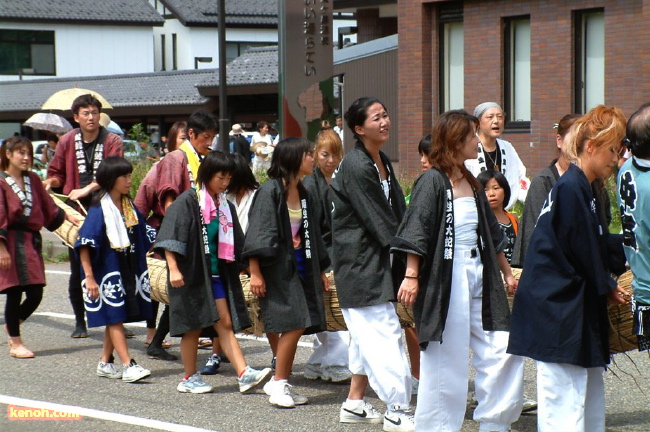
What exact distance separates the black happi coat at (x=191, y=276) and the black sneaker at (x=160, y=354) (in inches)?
52.8

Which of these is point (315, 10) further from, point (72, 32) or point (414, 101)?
point (72, 32)

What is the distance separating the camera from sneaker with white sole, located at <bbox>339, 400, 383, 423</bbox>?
6.10 m

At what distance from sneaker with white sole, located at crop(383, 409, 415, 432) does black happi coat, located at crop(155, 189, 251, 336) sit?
147cm

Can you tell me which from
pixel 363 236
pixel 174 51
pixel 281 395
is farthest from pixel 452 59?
pixel 174 51

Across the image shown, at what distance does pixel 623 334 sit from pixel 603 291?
936 mm

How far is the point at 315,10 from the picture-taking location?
37.3 feet

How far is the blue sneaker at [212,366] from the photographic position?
7648mm

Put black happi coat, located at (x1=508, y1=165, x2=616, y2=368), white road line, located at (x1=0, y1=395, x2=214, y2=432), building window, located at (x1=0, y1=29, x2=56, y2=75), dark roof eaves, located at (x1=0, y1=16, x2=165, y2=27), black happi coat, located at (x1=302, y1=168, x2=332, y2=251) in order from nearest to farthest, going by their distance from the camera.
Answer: black happi coat, located at (x1=508, y1=165, x2=616, y2=368) < white road line, located at (x1=0, y1=395, x2=214, y2=432) < black happi coat, located at (x1=302, y1=168, x2=332, y2=251) < dark roof eaves, located at (x1=0, y1=16, x2=165, y2=27) < building window, located at (x1=0, y1=29, x2=56, y2=75)

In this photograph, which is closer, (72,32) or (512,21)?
(512,21)

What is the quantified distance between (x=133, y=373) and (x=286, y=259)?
62.9 inches

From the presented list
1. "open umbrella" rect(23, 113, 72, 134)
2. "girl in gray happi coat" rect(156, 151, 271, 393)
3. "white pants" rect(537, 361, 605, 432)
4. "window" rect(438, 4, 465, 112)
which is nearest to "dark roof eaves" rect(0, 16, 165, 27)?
"open umbrella" rect(23, 113, 72, 134)

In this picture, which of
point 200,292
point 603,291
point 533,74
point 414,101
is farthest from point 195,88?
point 603,291

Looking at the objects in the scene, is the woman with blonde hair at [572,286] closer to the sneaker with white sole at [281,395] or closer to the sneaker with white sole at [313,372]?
the sneaker with white sole at [281,395]

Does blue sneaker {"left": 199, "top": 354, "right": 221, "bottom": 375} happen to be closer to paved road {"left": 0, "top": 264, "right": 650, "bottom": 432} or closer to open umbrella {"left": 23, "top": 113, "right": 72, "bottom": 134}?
paved road {"left": 0, "top": 264, "right": 650, "bottom": 432}
